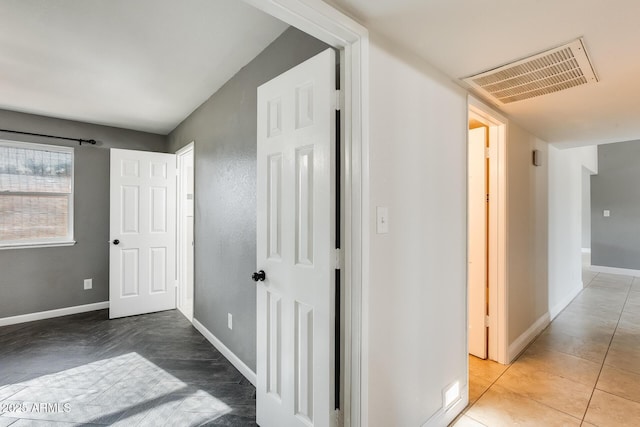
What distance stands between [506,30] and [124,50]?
7.91 feet

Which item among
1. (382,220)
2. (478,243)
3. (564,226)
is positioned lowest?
(478,243)

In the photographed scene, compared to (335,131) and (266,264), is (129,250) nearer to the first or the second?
(266,264)

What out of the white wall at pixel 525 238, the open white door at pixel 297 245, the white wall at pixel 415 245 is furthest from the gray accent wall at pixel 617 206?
the open white door at pixel 297 245

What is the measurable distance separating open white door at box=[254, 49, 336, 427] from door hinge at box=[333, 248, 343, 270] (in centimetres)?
2

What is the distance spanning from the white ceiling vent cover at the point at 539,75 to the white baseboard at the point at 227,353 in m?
2.58

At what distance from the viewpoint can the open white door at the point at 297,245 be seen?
135 centimetres

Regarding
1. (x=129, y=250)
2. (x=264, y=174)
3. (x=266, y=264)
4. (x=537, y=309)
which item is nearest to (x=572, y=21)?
(x=264, y=174)

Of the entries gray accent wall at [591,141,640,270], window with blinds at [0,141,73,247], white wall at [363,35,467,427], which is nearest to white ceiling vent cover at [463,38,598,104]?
white wall at [363,35,467,427]

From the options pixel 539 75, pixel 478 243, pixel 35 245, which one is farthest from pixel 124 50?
pixel 478 243

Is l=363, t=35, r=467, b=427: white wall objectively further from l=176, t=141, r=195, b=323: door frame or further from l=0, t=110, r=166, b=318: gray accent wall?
l=0, t=110, r=166, b=318: gray accent wall

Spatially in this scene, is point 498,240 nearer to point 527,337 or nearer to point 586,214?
point 527,337

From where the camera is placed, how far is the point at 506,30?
1361mm

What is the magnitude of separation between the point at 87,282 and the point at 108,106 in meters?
2.31

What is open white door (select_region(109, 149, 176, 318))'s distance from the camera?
11.8ft
